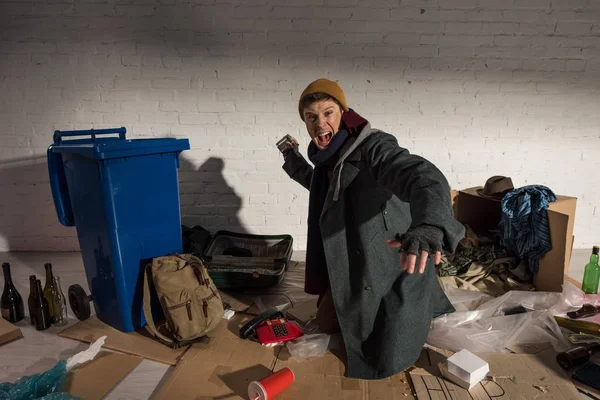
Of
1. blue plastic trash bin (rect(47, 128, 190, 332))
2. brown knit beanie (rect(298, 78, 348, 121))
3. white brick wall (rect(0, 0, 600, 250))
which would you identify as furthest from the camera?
white brick wall (rect(0, 0, 600, 250))

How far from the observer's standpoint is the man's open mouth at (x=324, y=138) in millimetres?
1837

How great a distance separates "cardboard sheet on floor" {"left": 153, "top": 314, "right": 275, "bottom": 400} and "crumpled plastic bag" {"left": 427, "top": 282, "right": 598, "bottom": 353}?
34.0 inches

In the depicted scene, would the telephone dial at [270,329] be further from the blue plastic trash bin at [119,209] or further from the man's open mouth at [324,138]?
the man's open mouth at [324,138]

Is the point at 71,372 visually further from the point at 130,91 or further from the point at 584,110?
the point at 584,110

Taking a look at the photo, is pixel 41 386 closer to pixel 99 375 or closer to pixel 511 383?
pixel 99 375

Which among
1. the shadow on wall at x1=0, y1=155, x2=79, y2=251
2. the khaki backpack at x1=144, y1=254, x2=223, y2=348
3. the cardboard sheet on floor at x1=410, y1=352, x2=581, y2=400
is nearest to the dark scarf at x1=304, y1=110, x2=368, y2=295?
the khaki backpack at x1=144, y1=254, x2=223, y2=348

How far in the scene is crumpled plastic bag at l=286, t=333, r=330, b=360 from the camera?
195 centimetres

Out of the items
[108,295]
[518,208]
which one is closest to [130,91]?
[108,295]

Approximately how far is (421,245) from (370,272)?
0.53 meters

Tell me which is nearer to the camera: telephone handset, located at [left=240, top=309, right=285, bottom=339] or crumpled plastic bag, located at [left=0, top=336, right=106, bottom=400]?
crumpled plastic bag, located at [left=0, top=336, right=106, bottom=400]

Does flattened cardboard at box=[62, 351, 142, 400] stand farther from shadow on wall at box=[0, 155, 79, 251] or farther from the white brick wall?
shadow on wall at box=[0, 155, 79, 251]

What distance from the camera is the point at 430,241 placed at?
1.25m

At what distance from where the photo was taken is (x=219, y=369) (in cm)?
185

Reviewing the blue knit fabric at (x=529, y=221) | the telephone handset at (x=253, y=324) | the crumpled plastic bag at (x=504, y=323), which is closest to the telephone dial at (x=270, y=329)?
the telephone handset at (x=253, y=324)
